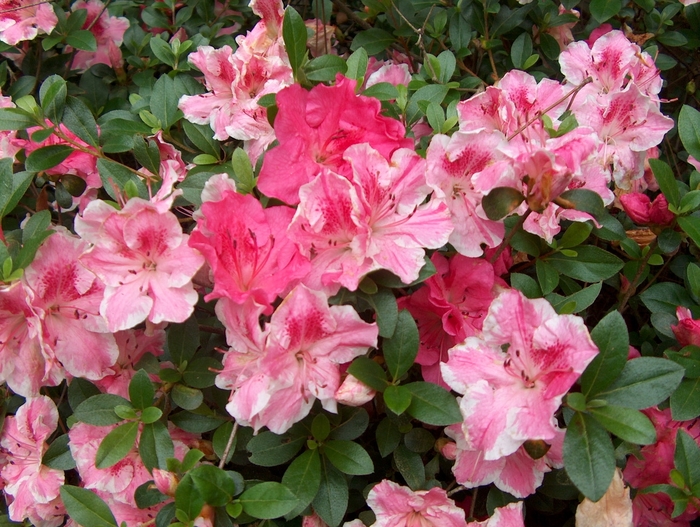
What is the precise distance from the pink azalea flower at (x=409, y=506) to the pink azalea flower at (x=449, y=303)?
193 mm

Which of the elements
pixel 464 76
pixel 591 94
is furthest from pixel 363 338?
pixel 464 76

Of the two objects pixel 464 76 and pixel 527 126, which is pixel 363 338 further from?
pixel 464 76

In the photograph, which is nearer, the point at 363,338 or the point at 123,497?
the point at 363,338

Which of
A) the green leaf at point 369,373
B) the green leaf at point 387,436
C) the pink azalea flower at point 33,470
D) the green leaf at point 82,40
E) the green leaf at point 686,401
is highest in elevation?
the green leaf at point 82,40

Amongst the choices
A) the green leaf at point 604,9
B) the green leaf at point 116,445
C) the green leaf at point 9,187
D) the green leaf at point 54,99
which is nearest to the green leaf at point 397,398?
the green leaf at point 116,445

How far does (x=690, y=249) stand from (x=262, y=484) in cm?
107

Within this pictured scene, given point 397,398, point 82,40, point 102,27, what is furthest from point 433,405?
point 102,27

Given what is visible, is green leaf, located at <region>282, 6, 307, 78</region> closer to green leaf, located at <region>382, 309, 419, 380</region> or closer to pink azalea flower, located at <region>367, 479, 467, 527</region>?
green leaf, located at <region>382, 309, 419, 380</region>

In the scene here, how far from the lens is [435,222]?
1.03 metres

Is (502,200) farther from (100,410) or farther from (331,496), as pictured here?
(100,410)

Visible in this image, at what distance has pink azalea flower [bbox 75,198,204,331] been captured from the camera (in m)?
0.99

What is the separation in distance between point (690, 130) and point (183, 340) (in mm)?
1147

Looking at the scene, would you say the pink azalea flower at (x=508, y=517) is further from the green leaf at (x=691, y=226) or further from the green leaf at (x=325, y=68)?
A: the green leaf at (x=325, y=68)

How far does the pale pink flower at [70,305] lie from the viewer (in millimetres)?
1104
